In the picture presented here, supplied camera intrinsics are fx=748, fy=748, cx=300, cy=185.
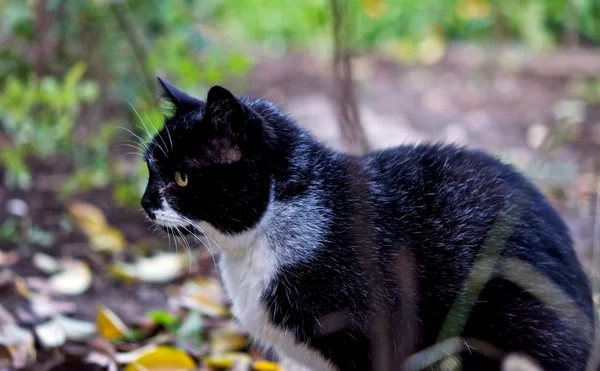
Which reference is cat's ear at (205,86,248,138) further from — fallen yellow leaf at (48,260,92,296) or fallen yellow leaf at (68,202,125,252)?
fallen yellow leaf at (68,202,125,252)

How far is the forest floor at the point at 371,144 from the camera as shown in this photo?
10.1 ft

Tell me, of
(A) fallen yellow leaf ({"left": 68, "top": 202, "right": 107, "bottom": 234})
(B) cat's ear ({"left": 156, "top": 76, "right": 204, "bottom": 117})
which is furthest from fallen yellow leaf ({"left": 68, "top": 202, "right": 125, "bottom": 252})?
(B) cat's ear ({"left": 156, "top": 76, "right": 204, "bottom": 117})

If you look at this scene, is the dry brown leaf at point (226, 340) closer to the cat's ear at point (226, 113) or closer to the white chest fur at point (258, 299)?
the white chest fur at point (258, 299)

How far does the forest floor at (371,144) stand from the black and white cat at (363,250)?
0.75 m

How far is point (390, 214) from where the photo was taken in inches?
87.9

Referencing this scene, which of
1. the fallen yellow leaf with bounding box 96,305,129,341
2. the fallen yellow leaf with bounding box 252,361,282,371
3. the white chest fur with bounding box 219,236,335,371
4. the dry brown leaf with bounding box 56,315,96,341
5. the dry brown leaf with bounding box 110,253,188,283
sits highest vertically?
the white chest fur with bounding box 219,236,335,371

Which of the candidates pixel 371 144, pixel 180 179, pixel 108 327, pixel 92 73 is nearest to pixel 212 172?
pixel 180 179

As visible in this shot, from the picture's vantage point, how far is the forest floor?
3.09 metres

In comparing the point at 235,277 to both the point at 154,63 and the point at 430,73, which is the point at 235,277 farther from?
the point at 430,73

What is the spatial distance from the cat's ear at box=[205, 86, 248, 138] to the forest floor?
1001 mm

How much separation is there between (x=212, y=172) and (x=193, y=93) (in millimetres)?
2109

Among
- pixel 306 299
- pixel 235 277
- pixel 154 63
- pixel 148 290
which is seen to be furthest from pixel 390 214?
pixel 154 63

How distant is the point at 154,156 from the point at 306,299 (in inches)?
24.6

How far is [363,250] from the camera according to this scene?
2.18 m
